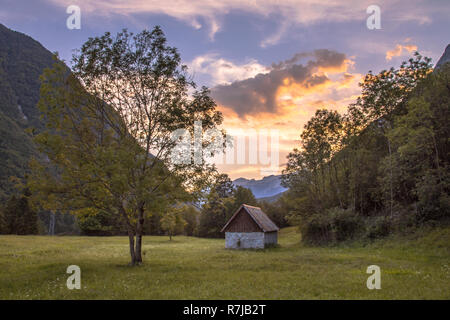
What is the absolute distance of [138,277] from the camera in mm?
17688

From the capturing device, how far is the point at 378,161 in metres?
44.5

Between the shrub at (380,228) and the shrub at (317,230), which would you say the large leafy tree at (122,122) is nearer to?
the shrub at (380,228)

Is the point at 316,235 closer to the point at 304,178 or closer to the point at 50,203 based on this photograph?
the point at 304,178

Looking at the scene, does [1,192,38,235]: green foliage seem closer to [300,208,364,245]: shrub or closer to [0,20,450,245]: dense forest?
[0,20,450,245]: dense forest

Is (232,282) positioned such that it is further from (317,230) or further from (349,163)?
(349,163)

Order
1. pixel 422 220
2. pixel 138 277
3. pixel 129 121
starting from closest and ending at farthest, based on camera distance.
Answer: pixel 138 277 → pixel 129 121 → pixel 422 220

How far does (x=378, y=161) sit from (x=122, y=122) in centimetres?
3722

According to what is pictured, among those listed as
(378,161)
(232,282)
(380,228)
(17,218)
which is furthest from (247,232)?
(17,218)

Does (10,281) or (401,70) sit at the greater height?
(401,70)

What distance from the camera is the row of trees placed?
31.2 metres

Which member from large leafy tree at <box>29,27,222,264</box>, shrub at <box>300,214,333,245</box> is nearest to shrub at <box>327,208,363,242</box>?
shrub at <box>300,214,333,245</box>

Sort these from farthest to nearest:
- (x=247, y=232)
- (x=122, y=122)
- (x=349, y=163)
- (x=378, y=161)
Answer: (x=349, y=163) → (x=247, y=232) → (x=378, y=161) → (x=122, y=122)

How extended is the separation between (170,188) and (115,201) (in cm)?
414
